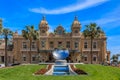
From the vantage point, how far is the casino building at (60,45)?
263ft

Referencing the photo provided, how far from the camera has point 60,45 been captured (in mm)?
80438

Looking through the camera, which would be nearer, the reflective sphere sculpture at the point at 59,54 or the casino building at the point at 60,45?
the reflective sphere sculpture at the point at 59,54

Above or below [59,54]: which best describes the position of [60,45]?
above

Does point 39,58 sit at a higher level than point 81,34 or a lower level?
lower

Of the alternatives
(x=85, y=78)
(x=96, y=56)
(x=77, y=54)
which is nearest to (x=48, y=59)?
(x=77, y=54)

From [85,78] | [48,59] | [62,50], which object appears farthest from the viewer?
[48,59]

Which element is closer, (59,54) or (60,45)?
(59,54)

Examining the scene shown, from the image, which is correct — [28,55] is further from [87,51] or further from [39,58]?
[87,51]

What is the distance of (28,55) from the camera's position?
269 feet

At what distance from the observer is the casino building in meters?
80.2

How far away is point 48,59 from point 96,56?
44.5ft

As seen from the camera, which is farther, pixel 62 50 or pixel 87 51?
pixel 87 51

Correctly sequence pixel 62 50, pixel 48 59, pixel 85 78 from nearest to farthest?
pixel 85 78 < pixel 62 50 < pixel 48 59

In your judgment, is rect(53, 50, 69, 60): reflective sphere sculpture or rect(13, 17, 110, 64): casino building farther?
rect(13, 17, 110, 64): casino building
